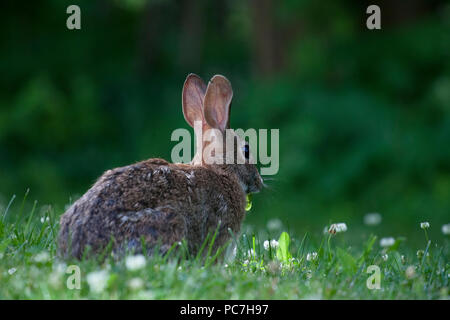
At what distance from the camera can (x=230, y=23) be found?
2859 centimetres

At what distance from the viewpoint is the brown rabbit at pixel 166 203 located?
4602 millimetres

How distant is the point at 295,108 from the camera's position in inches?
578

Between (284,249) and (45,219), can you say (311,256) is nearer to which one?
(284,249)

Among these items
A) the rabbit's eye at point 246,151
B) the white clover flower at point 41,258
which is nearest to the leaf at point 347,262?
the rabbit's eye at point 246,151

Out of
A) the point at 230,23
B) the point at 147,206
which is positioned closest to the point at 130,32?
the point at 230,23

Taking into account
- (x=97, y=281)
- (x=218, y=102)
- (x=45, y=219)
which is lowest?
(x=45, y=219)

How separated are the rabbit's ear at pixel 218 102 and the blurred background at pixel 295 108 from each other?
3.95 metres

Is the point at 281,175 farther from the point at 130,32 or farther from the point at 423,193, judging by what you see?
the point at 130,32

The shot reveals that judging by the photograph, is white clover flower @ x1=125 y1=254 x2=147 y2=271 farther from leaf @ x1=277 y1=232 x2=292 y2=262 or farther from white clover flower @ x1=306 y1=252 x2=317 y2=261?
white clover flower @ x1=306 y1=252 x2=317 y2=261

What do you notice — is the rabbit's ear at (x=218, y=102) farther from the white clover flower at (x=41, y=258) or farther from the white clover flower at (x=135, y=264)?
the white clover flower at (x=135, y=264)

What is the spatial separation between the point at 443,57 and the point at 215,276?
36.5 ft

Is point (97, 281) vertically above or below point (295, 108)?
below

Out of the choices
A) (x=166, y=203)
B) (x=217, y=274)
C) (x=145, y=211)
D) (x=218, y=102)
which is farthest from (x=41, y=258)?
(x=218, y=102)

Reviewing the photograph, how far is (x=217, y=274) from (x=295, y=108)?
10.6m
